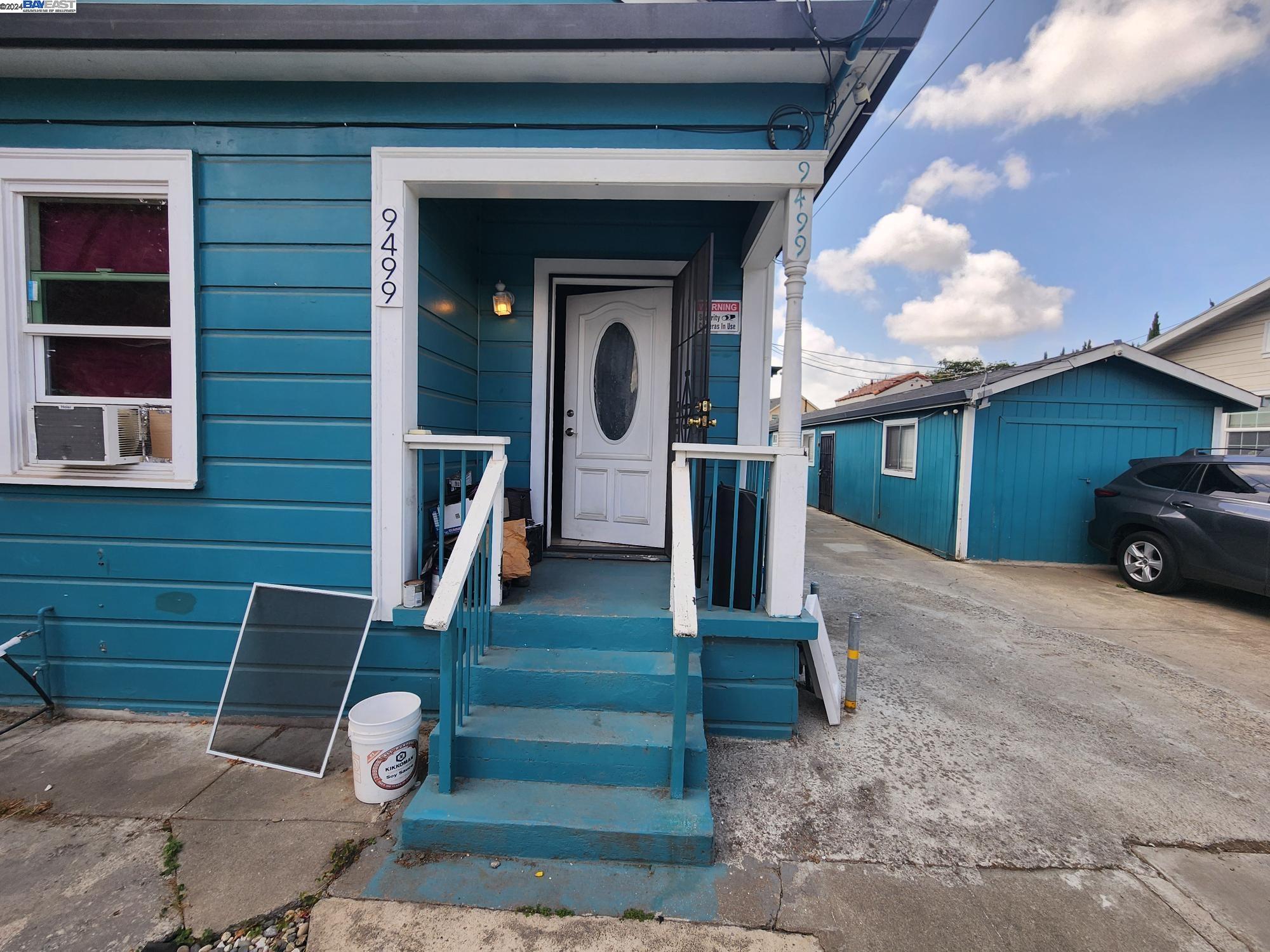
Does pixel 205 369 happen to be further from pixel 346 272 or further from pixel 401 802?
pixel 401 802

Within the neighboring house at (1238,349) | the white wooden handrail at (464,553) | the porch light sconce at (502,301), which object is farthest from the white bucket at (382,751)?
the neighboring house at (1238,349)

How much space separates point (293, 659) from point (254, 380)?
4.45 feet

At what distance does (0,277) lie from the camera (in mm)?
2412

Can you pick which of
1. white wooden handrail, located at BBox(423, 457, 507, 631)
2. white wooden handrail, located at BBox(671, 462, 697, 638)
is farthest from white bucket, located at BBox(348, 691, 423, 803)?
white wooden handrail, located at BBox(671, 462, 697, 638)

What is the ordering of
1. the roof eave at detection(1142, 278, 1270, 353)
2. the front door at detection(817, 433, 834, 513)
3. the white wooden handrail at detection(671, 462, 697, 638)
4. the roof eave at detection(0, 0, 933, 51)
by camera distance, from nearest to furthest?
the white wooden handrail at detection(671, 462, 697, 638)
the roof eave at detection(0, 0, 933, 51)
the roof eave at detection(1142, 278, 1270, 353)
the front door at detection(817, 433, 834, 513)

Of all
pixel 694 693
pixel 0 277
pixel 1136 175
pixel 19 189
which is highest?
pixel 1136 175

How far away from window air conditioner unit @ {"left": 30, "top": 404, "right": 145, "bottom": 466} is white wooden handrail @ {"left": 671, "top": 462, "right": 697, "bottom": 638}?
2.63 m

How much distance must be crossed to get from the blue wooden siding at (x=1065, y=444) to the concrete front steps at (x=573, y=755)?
5884 mm

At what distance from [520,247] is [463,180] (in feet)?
3.56

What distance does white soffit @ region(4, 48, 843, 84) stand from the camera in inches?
86.3

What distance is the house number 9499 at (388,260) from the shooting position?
2373 mm

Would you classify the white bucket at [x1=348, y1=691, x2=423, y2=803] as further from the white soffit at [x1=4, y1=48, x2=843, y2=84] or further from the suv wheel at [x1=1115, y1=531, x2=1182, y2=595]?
the suv wheel at [x1=1115, y1=531, x2=1182, y2=595]

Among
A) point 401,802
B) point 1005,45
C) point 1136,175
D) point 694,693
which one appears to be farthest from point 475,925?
point 1136,175

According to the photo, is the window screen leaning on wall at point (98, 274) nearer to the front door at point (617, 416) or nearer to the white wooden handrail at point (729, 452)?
the front door at point (617, 416)
